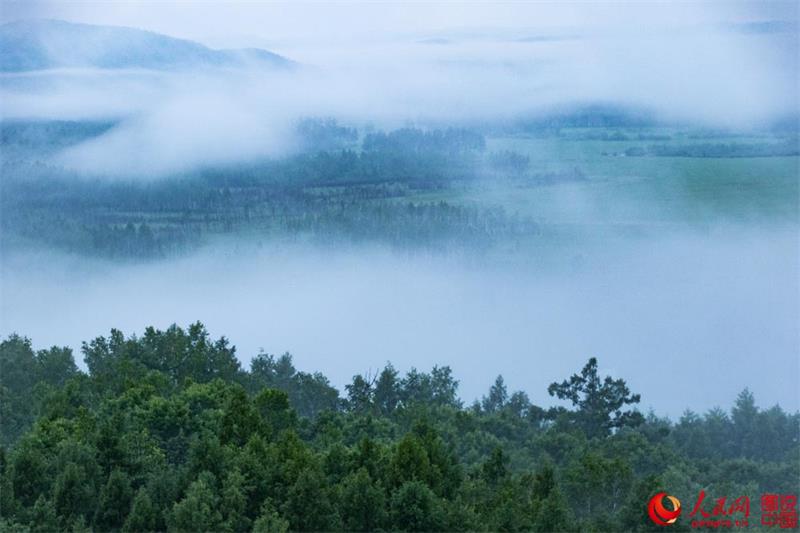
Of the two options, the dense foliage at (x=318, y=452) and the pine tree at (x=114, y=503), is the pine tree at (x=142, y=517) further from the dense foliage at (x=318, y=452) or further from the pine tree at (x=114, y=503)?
the pine tree at (x=114, y=503)

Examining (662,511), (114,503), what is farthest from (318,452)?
(662,511)

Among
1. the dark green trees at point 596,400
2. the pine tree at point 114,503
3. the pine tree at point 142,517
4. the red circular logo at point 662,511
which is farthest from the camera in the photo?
the dark green trees at point 596,400

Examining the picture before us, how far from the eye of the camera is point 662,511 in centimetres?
653

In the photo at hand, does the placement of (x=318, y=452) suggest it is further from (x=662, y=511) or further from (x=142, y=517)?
(x=662, y=511)

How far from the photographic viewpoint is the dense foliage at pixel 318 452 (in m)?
6.45

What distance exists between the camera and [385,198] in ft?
77.4

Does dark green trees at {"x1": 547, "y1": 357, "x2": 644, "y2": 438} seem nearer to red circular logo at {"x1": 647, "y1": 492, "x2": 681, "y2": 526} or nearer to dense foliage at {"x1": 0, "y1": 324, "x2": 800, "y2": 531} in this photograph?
dense foliage at {"x1": 0, "y1": 324, "x2": 800, "y2": 531}

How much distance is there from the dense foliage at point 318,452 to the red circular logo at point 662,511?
0.05 m

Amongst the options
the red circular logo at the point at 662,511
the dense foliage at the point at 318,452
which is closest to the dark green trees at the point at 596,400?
the dense foliage at the point at 318,452

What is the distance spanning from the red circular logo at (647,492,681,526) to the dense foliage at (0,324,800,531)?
0.16 ft

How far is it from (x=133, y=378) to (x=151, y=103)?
808 inches

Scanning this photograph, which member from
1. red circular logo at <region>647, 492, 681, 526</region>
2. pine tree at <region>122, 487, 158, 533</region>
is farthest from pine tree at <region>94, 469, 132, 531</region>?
red circular logo at <region>647, 492, 681, 526</region>

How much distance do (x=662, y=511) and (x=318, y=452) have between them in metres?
2.30

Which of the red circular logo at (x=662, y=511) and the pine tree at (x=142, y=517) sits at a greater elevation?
the pine tree at (x=142, y=517)
